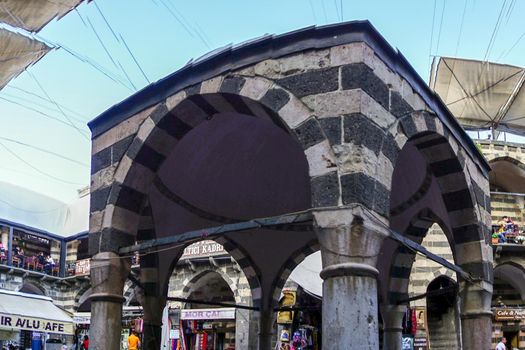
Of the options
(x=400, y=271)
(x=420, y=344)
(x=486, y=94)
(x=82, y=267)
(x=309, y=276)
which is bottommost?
(x=420, y=344)

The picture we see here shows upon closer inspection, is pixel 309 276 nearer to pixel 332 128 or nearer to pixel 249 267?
pixel 249 267

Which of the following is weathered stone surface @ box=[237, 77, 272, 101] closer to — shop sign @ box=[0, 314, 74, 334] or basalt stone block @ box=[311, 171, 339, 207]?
basalt stone block @ box=[311, 171, 339, 207]

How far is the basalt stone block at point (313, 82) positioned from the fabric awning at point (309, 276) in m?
11.0

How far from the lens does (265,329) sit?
10.4 metres

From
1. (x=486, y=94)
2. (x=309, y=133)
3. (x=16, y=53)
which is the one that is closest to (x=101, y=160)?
(x=309, y=133)

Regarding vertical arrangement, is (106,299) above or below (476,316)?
above

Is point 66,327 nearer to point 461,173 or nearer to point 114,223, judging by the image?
point 114,223

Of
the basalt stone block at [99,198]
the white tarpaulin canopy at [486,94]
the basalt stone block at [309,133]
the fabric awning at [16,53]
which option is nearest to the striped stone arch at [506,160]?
the white tarpaulin canopy at [486,94]

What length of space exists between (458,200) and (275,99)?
9.51 ft

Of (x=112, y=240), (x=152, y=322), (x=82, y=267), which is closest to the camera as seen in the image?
(x=112, y=240)

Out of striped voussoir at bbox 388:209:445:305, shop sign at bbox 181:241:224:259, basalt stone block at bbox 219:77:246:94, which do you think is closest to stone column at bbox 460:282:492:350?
striped voussoir at bbox 388:209:445:305

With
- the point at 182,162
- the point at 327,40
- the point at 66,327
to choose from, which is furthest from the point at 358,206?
the point at 66,327

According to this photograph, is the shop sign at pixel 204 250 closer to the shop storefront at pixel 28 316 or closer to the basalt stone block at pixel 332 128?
the shop storefront at pixel 28 316

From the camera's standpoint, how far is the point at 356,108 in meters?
5.16
